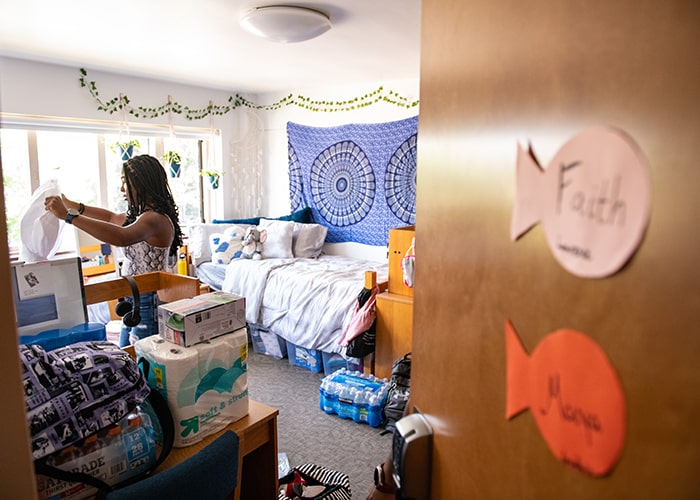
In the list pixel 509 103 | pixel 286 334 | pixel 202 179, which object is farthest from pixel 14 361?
pixel 202 179

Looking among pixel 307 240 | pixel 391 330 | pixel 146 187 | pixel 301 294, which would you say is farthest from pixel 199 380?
pixel 307 240

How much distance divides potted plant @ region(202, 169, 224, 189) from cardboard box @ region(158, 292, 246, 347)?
3816 mm

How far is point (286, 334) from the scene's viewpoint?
359cm

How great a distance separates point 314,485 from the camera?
5.85 ft

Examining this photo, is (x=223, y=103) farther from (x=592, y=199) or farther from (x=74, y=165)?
(x=592, y=199)

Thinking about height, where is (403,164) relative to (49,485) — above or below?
above

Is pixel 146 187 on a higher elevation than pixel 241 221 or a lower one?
higher

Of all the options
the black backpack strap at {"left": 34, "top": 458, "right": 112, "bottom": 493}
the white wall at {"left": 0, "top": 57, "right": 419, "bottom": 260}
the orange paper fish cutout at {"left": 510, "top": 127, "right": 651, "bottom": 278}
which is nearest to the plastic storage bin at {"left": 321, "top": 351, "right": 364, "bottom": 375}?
the white wall at {"left": 0, "top": 57, "right": 419, "bottom": 260}

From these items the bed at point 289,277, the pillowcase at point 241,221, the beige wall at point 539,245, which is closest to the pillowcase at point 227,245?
the bed at point 289,277

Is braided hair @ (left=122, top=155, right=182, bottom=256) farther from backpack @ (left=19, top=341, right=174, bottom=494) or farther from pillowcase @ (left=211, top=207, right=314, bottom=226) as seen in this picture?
pillowcase @ (left=211, top=207, right=314, bottom=226)

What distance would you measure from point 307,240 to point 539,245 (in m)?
4.23

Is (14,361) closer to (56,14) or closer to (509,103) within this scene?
(509,103)

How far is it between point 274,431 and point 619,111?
144 centimetres

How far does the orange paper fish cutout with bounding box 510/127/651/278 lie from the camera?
1.21 ft
